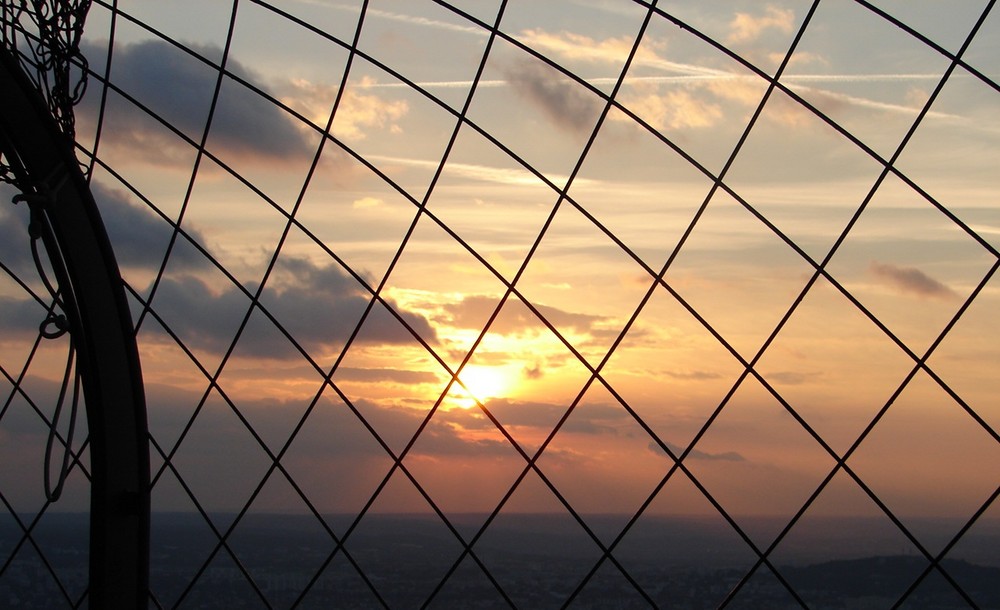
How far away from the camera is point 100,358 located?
11273mm

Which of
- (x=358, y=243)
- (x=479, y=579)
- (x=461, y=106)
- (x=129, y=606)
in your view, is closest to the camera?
(x=129, y=606)

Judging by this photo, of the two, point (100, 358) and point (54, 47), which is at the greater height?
point (54, 47)

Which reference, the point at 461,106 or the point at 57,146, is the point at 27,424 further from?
the point at 461,106

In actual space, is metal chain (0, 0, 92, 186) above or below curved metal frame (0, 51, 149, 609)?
above

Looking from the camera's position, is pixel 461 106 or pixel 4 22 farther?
pixel 461 106

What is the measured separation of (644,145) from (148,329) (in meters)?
8.90

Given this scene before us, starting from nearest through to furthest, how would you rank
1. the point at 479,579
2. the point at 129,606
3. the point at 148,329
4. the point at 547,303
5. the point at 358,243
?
1. the point at 129,606
2. the point at 547,303
3. the point at 358,243
4. the point at 148,329
5. the point at 479,579

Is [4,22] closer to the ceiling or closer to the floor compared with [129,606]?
closer to the ceiling

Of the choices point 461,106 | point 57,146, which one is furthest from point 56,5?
point 461,106

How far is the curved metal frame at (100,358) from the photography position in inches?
417

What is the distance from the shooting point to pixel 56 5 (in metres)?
11.3

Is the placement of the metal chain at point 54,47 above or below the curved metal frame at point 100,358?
above

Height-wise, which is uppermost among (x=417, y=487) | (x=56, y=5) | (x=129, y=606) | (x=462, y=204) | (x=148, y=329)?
(x=56, y=5)

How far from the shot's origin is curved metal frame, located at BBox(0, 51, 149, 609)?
10602mm
